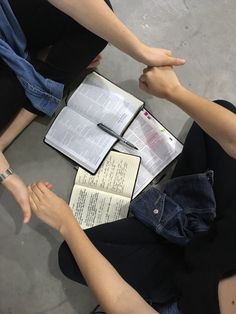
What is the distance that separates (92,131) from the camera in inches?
43.5

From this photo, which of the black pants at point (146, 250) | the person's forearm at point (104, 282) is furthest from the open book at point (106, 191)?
the person's forearm at point (104, 282)

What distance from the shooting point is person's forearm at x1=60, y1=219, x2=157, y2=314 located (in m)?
0.73

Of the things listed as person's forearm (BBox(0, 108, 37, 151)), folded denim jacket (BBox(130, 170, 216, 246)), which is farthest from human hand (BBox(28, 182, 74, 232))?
person's forearm (BBox(0, 108, 37, 151))

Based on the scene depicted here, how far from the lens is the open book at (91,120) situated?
43.2 inches

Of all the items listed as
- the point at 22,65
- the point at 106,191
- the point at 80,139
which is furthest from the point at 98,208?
the point at 22,65

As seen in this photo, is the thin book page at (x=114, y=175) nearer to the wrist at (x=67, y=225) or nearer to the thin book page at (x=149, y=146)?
the thin book page at (x=149, y=146)

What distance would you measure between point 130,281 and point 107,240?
4.1 inches

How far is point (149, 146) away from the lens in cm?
113

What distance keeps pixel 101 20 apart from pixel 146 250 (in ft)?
1.74

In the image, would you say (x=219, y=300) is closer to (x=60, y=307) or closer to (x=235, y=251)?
(x=235, y=251)

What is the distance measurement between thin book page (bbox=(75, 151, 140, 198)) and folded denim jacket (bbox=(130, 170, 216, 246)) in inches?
6.0

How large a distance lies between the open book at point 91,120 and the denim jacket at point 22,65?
0.08 meters

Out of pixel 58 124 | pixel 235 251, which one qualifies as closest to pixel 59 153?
pixel 58 124

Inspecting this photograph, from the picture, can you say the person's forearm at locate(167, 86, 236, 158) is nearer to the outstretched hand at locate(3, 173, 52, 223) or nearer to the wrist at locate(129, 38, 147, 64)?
the wrist at locate(129, 38, 147, 64)
